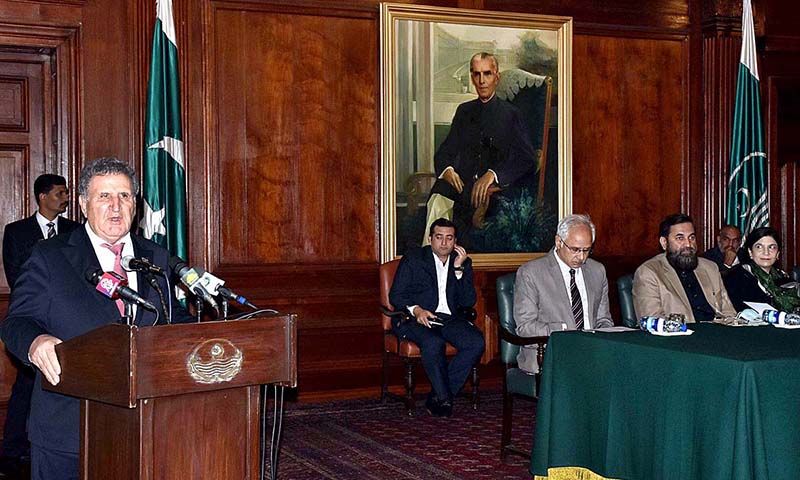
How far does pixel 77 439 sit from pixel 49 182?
3800 millimetres

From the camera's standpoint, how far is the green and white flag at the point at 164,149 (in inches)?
279

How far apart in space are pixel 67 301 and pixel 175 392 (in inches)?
23.2

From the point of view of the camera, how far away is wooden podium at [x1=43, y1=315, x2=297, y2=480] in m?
2.57

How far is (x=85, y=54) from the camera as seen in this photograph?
23.2 feet

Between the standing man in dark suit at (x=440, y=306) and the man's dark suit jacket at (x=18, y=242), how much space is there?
2570 millimetres

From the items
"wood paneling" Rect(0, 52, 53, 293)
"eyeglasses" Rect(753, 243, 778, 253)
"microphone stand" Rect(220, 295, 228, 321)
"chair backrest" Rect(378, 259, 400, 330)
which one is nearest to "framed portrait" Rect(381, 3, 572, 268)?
"chair backrest" Rect(378, 259, 400, 330)

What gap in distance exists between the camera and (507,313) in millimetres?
6039

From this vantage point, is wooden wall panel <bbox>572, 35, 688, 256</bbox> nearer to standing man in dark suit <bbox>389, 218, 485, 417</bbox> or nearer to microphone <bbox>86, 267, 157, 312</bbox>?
standing man in dark suit <bbox>389, 218, 485, 417</bbox>

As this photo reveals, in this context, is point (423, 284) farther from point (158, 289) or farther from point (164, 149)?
point (158, 289)

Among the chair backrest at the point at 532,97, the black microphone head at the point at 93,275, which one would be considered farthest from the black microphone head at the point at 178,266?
the chair backrest at the point at 532,97

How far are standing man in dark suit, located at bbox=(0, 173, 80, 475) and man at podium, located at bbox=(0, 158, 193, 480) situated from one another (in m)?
2.84

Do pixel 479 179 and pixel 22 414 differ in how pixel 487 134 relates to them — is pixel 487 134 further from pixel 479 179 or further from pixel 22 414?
pixel 22 414

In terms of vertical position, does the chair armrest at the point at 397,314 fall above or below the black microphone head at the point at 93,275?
below

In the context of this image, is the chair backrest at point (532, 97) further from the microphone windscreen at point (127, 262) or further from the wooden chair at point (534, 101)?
the microphone windscreen at point (127, 262)
